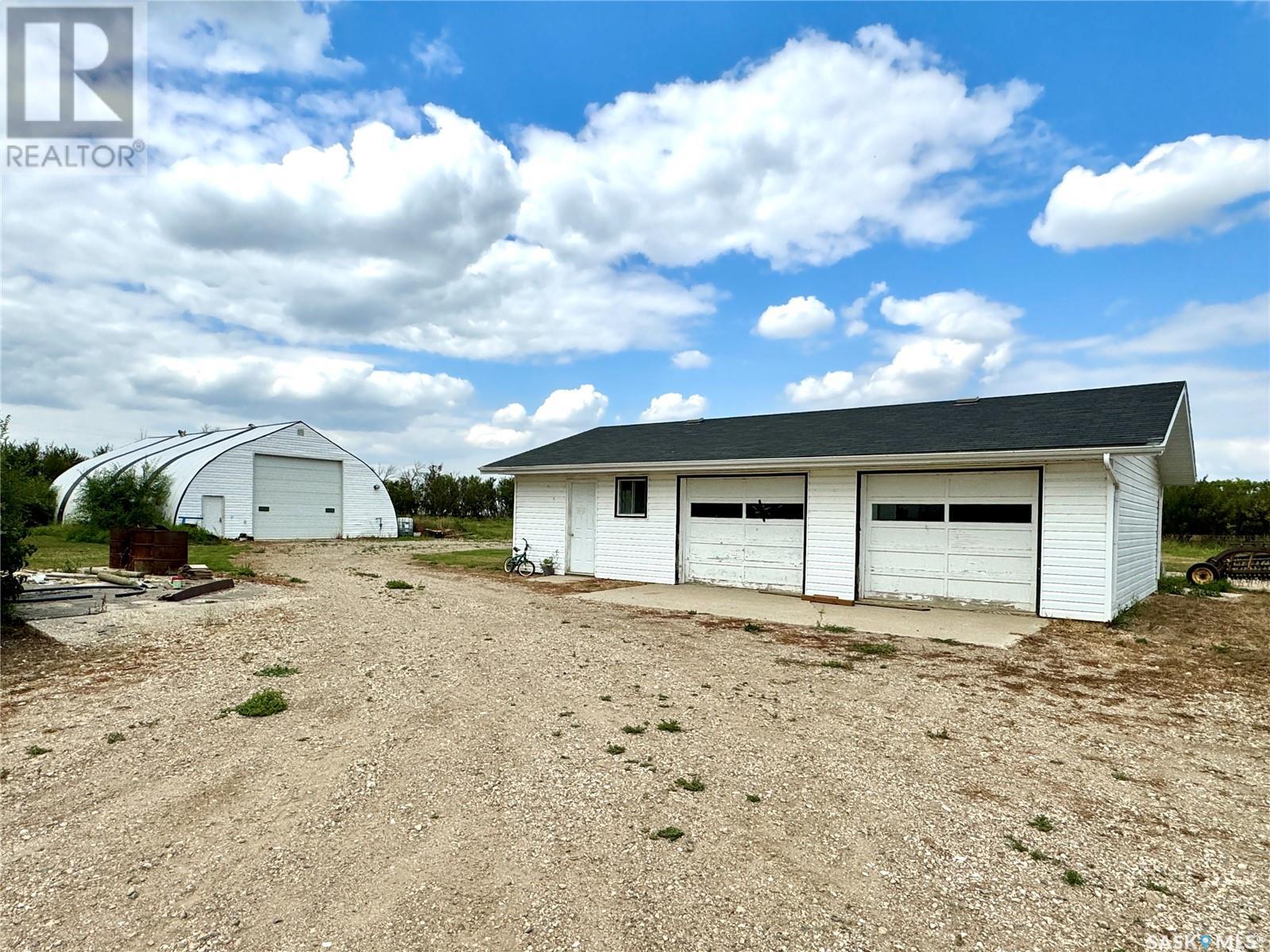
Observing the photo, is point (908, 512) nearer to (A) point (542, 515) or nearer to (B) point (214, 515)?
(A) point (542, 515)

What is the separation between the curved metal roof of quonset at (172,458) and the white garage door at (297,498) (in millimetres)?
1684

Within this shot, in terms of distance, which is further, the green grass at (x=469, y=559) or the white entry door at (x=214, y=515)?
the white entry door at (x=214, y=515)

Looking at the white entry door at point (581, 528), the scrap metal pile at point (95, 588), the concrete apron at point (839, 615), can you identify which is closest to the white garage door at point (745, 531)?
the concrete apron at point (839, 615)

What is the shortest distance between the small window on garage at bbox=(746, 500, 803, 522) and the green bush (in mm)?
21212

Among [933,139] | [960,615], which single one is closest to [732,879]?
[960,615]

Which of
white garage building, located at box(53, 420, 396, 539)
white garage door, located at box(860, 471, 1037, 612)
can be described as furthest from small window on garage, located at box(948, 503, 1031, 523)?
white garage building, located at box(53, 420, 396, 539)

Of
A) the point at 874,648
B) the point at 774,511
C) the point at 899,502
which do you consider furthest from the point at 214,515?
the point at 874,648

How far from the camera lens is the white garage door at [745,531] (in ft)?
41.4

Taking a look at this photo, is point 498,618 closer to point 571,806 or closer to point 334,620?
point 334,620

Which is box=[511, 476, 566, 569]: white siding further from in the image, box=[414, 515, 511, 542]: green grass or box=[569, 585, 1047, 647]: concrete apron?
box=[414, 515, 511, 542]: green grass

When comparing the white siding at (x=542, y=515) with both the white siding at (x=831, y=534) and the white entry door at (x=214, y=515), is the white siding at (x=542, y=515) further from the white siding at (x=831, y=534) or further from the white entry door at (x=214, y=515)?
the white entry door at (x=214, y=515)

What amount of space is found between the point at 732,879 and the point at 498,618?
22.8ft

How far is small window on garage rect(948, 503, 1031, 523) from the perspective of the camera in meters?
10.4

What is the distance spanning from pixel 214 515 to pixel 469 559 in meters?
13.4
